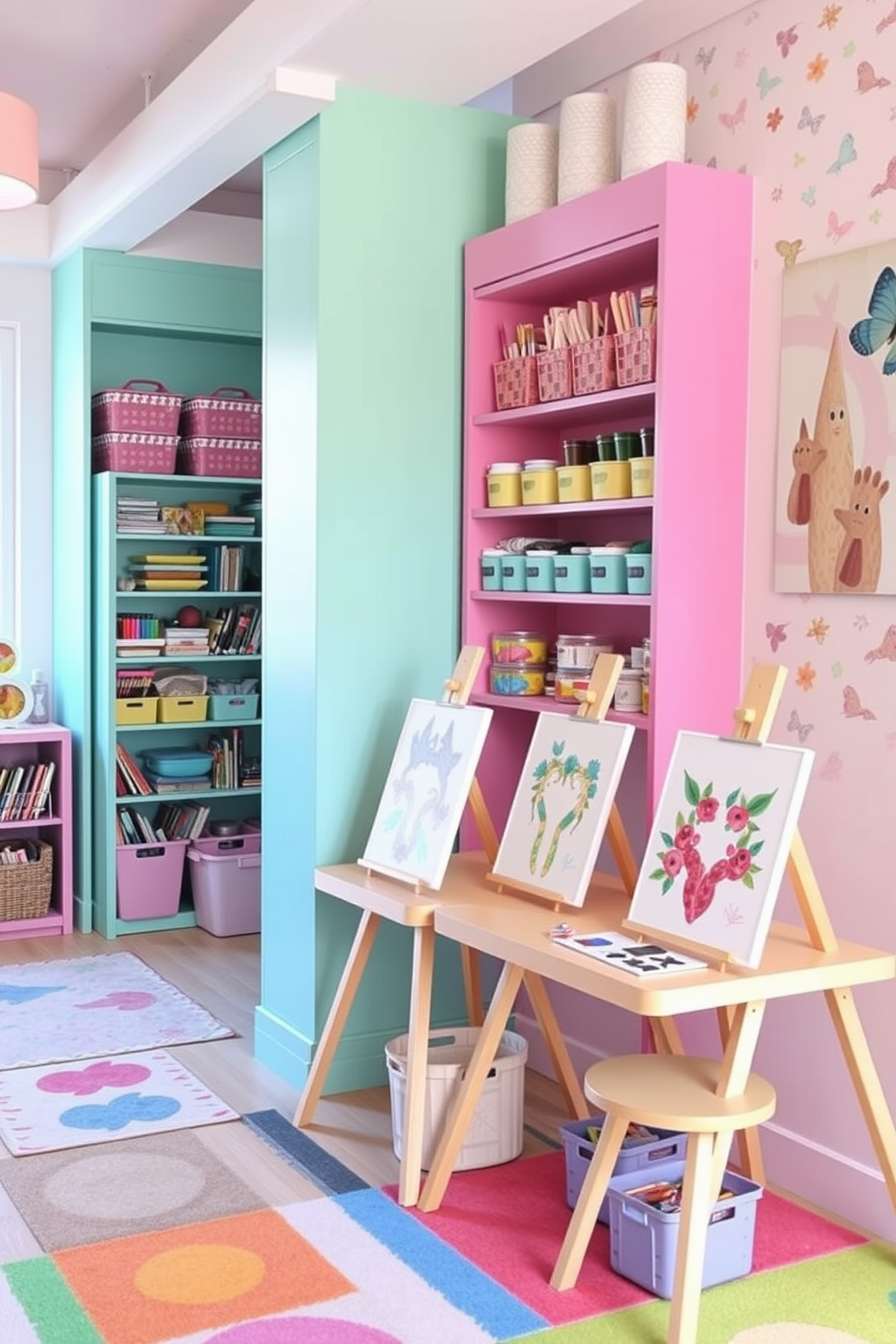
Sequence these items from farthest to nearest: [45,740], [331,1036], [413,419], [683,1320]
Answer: [45,740]
[413,419]
[331,1036]
[683,1320]

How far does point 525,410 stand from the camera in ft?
12.1

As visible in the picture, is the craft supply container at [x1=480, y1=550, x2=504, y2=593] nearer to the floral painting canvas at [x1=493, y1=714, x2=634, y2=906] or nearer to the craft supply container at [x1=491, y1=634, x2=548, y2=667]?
the craft supply container at [x1=491, y1=634, x2=548, y2=667]

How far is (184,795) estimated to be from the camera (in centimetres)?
562

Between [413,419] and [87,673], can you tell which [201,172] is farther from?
[87,673]

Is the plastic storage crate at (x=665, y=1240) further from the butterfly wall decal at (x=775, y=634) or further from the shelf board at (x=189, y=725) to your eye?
the shelf board at (x=189, y=725)

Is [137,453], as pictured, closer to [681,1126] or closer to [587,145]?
[587,145]

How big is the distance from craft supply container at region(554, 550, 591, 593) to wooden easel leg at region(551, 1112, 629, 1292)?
1.32 metres

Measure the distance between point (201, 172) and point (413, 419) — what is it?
3.72 feet

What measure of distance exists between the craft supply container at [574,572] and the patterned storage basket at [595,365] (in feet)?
1.25

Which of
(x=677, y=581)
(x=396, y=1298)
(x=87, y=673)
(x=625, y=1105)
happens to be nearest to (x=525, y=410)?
(x=677, y=581)

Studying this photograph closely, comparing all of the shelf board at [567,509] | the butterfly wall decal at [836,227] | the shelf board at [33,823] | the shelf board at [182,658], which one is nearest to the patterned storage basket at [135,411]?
the shelf board at [182,658]

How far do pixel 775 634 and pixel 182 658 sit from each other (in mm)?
2927

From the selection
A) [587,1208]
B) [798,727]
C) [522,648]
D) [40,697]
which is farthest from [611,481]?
[40,697]

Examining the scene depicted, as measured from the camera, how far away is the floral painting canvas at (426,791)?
330cm
